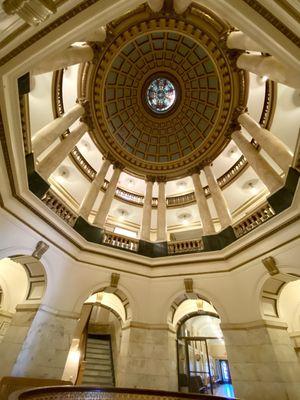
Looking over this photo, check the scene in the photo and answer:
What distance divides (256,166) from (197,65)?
7047 millimetres

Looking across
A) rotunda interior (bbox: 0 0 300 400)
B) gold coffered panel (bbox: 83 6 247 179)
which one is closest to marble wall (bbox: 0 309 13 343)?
rotunda interior (bbox: 0 0 300 400)

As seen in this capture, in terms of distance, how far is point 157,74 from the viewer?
13625 mm

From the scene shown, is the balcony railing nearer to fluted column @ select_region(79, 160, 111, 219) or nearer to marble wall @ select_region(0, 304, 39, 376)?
fluted column @ select_region(79, 160, 111, 219)

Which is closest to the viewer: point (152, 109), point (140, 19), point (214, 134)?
point (140, 19)

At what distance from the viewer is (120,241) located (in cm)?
1048

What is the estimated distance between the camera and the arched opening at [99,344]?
988 centimetres

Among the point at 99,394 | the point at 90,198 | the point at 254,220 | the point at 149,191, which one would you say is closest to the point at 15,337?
the point at 99,394

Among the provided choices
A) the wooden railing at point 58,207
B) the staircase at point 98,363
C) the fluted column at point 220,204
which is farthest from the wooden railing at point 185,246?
the staircase at point 98,363

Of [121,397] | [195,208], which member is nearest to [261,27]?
[121,397]

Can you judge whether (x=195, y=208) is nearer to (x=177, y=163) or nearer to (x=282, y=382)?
(x=177, y=163)

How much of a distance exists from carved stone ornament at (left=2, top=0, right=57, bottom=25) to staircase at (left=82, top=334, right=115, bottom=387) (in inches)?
538

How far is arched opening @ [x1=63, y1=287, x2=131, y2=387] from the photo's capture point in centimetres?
988

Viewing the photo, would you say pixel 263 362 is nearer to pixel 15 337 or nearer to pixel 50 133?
pixel 15 337

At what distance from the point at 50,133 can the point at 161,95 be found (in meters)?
8.24
